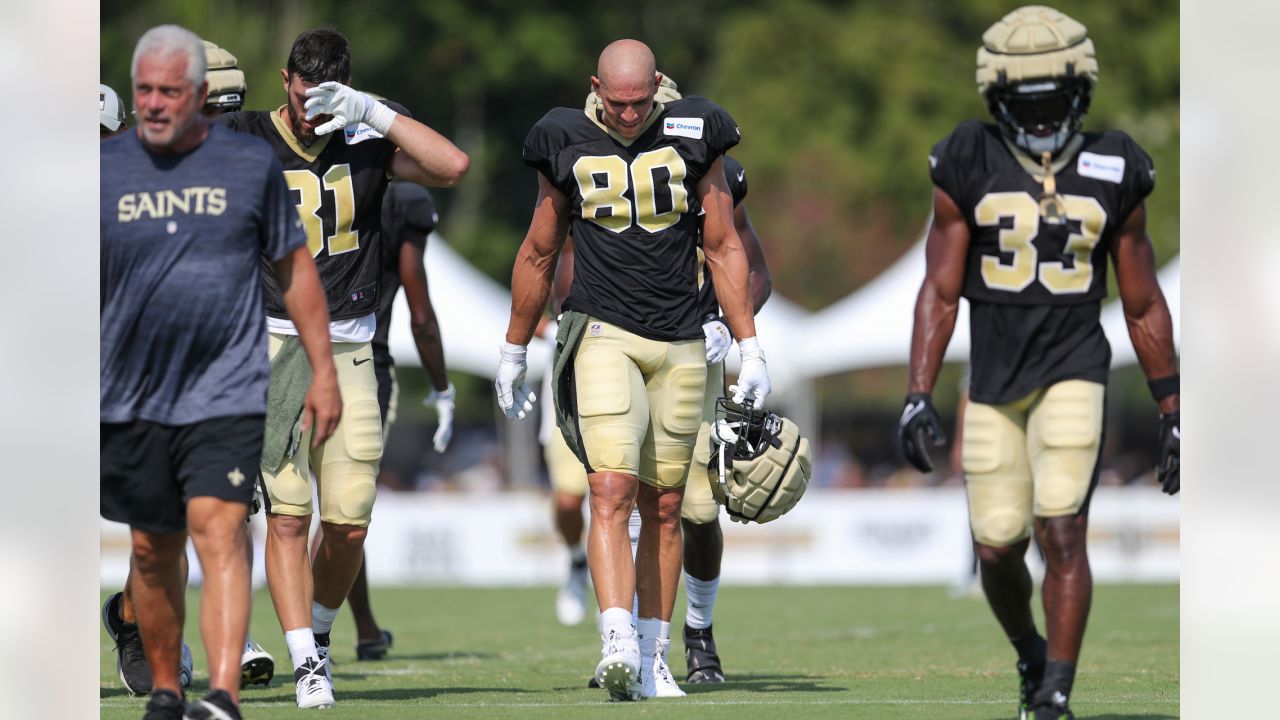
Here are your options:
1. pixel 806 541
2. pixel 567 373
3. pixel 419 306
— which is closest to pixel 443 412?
pixel 419 306

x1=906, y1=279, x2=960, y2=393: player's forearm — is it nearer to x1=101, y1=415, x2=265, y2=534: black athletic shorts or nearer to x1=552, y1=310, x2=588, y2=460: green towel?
x1=552, y1=310, x2=588, y2=460: green towel

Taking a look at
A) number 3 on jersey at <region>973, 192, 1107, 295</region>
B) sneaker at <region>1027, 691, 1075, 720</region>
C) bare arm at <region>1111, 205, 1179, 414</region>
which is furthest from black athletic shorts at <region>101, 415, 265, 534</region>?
bare arm at <region>1111, 205, 1179, 414</region>

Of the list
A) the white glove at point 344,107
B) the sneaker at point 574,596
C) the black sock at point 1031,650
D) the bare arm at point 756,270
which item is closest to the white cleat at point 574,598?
the sneaker at point 574,596

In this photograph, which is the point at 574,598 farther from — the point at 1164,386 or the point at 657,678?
the point at 1164,386

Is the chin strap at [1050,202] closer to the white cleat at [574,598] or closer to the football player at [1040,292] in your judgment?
the football player at [1040,292]

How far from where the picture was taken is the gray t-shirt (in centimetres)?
646

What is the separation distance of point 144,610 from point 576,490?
7448mm

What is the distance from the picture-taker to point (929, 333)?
7211mm

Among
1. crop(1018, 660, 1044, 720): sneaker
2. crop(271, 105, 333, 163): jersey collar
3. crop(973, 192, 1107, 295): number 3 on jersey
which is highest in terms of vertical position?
crop(271, 105, 333, 163): jersey collar

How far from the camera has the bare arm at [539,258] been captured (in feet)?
27.7

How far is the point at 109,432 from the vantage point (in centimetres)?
654

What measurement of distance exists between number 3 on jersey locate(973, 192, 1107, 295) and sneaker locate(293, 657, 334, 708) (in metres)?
2.95
